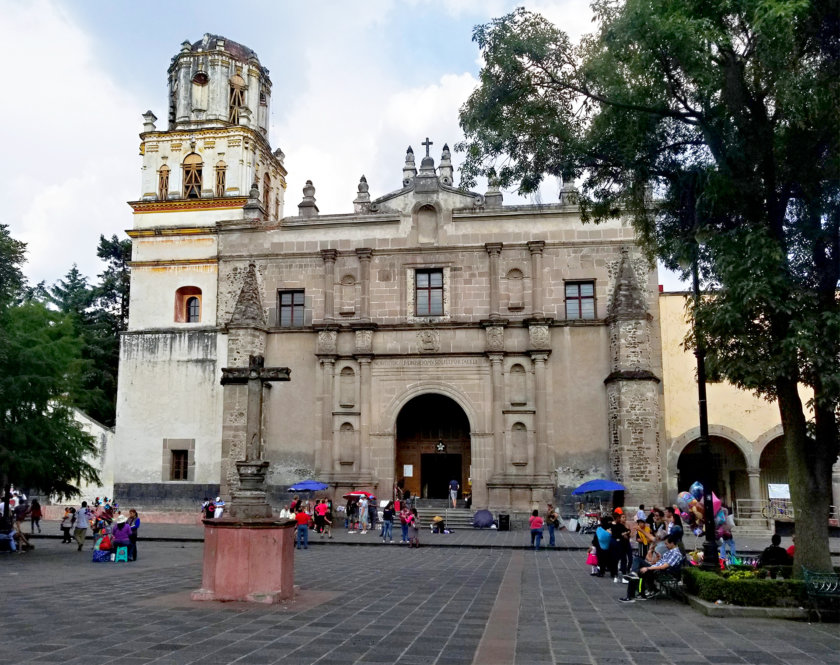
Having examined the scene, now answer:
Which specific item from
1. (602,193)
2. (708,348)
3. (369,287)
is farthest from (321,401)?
(708,348)

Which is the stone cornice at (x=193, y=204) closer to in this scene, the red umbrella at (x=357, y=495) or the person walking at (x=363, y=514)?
the red umbrella at (x=357, y=495)

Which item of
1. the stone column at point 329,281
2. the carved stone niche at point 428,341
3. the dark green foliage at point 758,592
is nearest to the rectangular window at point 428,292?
the carved stone niche at point 428,341

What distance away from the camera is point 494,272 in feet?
105

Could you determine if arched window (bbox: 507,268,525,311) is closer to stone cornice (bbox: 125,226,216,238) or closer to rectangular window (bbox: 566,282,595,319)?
rectangular window (bbox: 566,282,595,319)

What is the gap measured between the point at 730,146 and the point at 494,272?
19406 millimetres

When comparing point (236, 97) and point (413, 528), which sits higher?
point (236, 97)

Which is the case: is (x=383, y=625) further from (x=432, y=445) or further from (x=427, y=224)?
(x=427, y=224)

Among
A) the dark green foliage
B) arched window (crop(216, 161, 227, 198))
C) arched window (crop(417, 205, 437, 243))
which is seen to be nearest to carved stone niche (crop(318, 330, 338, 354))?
arched window (crop(417, 205, 437, 243))

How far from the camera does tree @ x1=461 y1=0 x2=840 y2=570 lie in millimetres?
11305

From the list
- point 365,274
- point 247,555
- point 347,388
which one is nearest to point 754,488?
point 347,388

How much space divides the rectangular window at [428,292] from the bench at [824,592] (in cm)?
2216

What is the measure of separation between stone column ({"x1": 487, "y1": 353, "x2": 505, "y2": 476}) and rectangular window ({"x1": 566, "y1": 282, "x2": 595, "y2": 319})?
3400mm

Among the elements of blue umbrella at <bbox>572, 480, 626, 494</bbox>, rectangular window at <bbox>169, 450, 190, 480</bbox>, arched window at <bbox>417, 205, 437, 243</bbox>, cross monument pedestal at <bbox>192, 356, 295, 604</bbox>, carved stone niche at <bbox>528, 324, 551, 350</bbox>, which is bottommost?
cross monument pedestal at <bbox>192, 356, 295, 604</bbox>

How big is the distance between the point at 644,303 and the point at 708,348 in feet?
61.3
